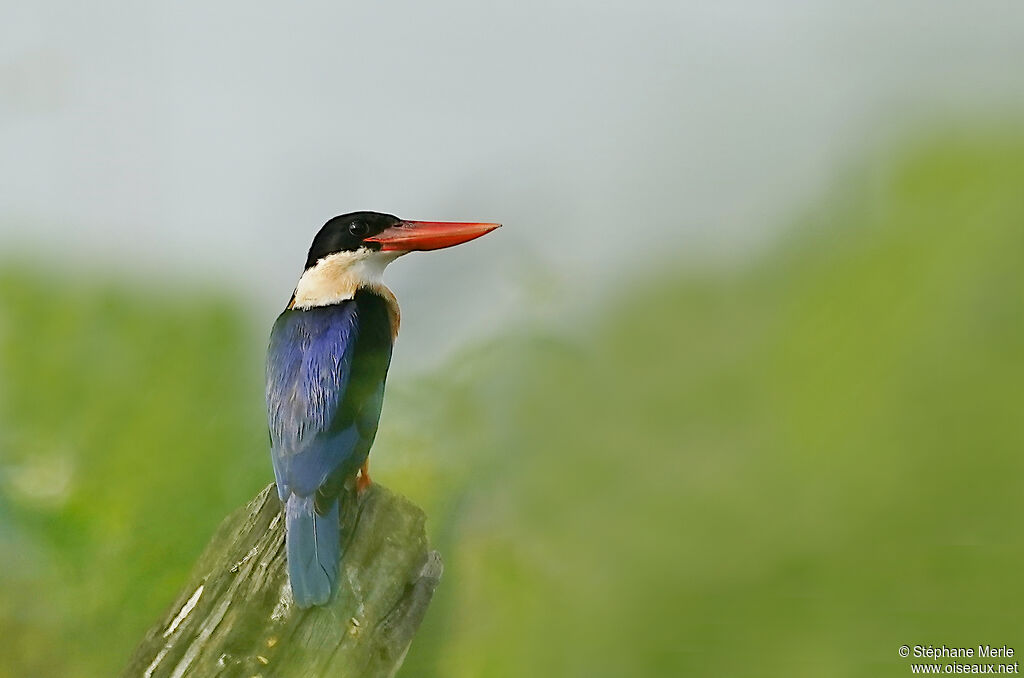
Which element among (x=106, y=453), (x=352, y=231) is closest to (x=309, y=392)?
(x=352, y=231)

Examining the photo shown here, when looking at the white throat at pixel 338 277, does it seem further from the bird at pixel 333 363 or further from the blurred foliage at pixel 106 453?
the blurred foliage at pixel 106 453

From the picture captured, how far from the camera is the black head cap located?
4.75ft

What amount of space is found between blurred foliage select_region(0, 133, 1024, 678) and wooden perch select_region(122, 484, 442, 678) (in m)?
0.51

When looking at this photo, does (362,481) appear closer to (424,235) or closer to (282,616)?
(282,616)

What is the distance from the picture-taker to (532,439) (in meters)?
1.67

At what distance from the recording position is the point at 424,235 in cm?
146

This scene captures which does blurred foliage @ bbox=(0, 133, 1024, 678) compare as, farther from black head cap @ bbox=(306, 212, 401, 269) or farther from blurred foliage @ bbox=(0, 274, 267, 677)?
black head cap @ bbox=(306, 212, 401, 269)

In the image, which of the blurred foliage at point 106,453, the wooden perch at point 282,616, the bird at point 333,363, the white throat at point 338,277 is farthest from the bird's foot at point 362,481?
the blurred foliage at point 106,453

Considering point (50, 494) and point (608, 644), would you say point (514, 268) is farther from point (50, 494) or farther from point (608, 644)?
point (50, 494)

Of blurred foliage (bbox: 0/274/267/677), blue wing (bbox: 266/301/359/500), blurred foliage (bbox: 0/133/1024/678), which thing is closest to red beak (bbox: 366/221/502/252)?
blue wing (bbox: 266/301/359/500)

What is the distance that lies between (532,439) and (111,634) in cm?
84

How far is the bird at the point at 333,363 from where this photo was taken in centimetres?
120

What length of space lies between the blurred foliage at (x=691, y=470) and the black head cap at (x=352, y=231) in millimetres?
324

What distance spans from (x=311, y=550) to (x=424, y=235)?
566 mm
